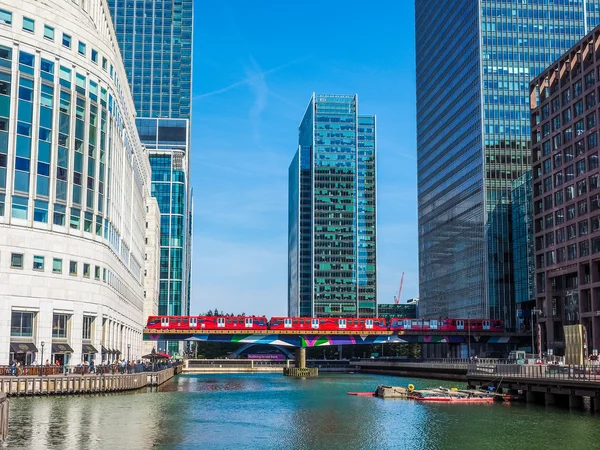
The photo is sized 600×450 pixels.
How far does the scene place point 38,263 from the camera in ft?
306

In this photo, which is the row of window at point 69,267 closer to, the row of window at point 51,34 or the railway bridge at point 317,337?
the row of window at point 51,34

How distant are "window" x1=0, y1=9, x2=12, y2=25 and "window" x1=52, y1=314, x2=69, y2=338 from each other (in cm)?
3442

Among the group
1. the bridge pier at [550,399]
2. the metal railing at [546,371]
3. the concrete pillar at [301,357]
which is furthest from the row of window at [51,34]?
the concrete pillar at [301,357]

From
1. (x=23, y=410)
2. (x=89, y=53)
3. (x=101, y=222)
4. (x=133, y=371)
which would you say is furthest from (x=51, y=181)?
(x=23, y=410)

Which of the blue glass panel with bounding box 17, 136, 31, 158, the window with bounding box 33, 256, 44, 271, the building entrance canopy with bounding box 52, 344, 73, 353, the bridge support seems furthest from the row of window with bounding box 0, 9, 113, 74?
the bridge support

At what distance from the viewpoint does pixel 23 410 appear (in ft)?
226

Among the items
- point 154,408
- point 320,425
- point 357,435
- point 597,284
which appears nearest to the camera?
point 357,435

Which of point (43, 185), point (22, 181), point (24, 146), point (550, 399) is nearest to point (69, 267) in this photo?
point (43, 185)

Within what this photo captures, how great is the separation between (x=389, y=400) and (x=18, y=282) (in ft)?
144

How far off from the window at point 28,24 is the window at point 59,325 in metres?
33.8

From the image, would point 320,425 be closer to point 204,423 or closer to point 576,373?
point 204,423

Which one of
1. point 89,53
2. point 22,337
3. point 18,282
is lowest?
Result: point 22,337

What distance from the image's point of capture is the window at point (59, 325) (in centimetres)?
9547

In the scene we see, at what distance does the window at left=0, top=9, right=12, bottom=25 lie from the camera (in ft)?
309
